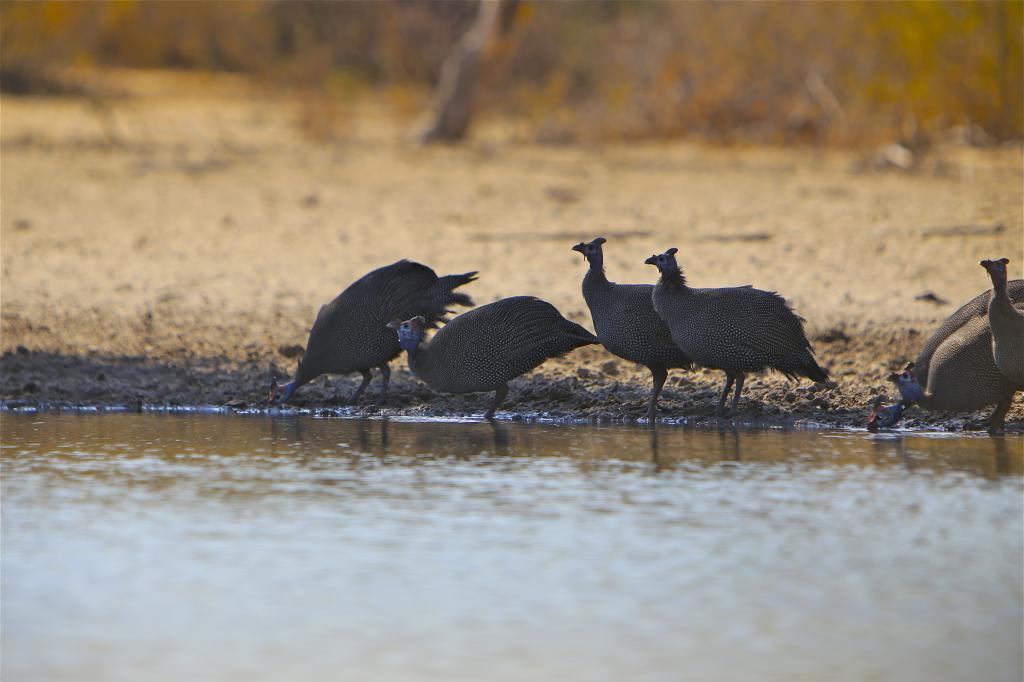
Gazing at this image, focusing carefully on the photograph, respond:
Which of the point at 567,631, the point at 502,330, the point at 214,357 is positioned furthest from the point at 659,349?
the point at 567,631

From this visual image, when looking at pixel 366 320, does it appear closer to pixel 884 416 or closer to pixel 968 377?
pixel 884 416

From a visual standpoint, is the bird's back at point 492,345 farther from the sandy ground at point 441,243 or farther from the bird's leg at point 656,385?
the sandy ground at point 441,243

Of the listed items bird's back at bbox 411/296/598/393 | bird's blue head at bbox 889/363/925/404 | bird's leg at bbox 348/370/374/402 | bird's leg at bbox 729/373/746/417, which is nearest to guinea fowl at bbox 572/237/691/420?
bird's back at bbox 411/296/598/393

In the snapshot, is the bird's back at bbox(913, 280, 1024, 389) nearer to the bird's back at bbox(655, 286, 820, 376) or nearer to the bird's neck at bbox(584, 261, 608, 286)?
the bird's back at bbox(655, 286, 820, 376)

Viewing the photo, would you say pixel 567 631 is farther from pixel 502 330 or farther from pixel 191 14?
pixel 191 14

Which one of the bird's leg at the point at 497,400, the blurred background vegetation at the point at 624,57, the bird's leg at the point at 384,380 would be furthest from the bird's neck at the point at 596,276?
the blurred background vegetation at the point at 624,57

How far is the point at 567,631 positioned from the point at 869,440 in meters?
3.19

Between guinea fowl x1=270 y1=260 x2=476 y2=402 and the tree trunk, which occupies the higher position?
the tree trunk

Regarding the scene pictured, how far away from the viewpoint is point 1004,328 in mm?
7141

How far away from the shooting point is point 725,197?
13.6 m

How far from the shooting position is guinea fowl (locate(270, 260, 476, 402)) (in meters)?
8.23

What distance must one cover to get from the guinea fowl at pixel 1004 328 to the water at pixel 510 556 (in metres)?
0.35

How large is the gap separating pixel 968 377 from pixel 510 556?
→ 2821 mm

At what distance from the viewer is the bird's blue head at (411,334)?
26.0 ft
